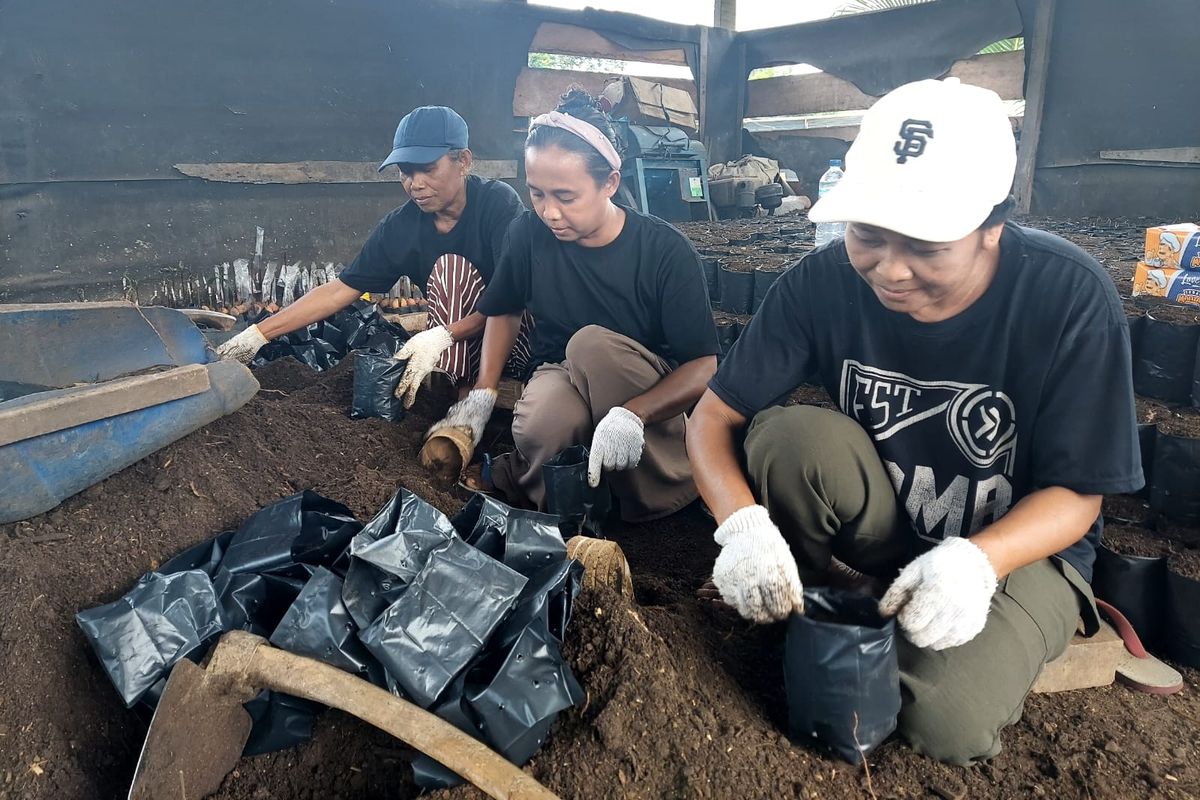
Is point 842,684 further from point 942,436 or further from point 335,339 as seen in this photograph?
point 335,339

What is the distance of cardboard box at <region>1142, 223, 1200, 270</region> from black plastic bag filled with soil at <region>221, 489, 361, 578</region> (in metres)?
2.68

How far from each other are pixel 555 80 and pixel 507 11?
690 mm

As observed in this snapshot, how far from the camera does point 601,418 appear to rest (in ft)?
8.04

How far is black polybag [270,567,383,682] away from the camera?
4.84 feet

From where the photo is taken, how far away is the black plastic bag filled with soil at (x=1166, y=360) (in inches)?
89.0

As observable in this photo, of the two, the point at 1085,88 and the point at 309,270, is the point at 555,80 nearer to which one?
the point at 309,270

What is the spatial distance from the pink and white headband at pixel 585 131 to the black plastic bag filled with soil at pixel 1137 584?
5.43 ft

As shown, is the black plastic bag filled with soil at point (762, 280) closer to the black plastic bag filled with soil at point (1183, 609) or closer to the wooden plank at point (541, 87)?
the black plastic bag filled with soil at point (1183, 609)

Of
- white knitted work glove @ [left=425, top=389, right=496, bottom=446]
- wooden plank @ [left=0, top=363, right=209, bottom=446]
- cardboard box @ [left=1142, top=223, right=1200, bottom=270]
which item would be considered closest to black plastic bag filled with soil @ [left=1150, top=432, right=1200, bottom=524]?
cardboard box @ [left=1142, top=223, right=1200, bottom=270]

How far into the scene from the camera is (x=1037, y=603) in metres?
1.48

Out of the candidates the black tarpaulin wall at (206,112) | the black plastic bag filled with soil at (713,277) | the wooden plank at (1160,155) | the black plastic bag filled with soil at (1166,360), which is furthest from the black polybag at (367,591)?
the wooden plank at (1160,155)

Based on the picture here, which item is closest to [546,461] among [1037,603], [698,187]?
[1037,603]

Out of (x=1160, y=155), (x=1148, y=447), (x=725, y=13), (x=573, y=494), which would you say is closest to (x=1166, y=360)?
(x=1148, y=447)

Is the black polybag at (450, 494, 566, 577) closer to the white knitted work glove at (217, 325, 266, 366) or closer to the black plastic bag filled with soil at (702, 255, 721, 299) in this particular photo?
the white knitted work glove at (217, 325, 266, 366)
